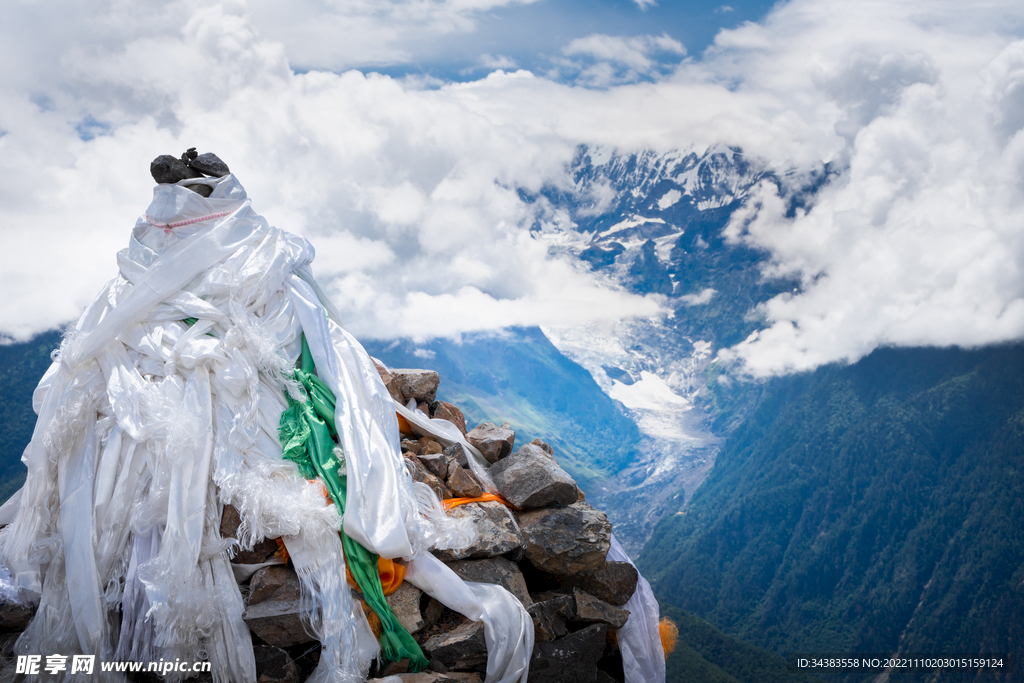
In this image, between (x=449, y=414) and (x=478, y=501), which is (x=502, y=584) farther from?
(x=449, y=414)

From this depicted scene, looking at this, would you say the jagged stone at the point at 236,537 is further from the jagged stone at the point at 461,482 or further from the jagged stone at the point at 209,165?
the jagged stone at the point at 209,165

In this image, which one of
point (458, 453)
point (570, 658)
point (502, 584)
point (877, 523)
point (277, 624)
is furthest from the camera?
point (877, 523)

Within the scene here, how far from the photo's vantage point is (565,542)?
19.5ft

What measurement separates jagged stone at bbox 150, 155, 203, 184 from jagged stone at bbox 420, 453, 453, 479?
151 inches

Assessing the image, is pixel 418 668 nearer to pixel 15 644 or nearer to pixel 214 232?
pixel 15 644

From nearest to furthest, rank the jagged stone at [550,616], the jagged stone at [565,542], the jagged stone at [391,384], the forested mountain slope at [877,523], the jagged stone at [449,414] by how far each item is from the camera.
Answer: the jagged stone at [550,616] < the jagged stone at [565,542] < the jagged stone at [391,384] < the jagged stone at [449,414] < the forested mountain slope at [877,523]

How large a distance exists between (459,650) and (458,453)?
2.04 m

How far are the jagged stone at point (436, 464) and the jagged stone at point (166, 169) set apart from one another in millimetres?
3834

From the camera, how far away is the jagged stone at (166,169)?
20.9 ft

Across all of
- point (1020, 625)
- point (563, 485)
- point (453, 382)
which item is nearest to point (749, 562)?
point (1020, 625)

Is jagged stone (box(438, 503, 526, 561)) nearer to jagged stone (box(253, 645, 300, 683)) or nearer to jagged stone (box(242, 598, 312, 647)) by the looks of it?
jagged stone (box(242, 598, 312, 647))

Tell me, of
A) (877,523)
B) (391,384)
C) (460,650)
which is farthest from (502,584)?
(877,523)

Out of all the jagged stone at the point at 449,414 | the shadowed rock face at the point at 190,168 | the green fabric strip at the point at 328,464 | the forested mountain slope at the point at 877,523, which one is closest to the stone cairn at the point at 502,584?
the green fabric strip at the point at 328,464

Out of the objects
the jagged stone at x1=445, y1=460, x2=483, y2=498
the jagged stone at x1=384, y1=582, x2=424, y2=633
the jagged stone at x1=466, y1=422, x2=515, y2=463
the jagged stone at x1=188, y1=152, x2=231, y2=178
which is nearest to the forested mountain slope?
the jagged stone at x1=466, y1=422, x2=515, y2=463
